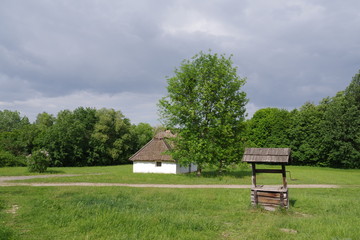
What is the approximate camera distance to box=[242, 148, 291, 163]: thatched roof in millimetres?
11243

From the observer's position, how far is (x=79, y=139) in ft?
171

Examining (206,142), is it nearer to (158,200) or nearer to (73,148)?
(158,200)

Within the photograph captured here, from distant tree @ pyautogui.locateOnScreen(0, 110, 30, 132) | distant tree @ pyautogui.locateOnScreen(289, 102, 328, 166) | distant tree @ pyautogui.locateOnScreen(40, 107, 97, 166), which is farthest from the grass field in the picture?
distant tree @ pyautogui.locateOnScreen(0, 110, 30, 132)

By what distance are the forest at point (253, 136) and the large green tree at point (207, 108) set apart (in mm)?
22682

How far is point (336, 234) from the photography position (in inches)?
278

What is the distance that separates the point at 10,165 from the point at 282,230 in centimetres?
4484

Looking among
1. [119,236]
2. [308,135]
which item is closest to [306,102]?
[308,135]

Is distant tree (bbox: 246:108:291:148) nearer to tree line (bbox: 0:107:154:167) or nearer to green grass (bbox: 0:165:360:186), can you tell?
green grass (bbox: 0:165:360:186)

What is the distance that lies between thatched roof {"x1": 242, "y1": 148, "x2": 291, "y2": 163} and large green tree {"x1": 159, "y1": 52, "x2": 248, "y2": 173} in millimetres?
13202

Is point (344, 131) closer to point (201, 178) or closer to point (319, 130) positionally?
point (319, 130)

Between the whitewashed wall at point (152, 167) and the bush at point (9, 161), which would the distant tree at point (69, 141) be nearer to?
the bush at point (9, 161)

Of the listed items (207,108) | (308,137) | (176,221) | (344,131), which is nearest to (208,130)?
(207,108)

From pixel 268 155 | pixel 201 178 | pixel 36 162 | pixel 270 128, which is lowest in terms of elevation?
pixel 201 178

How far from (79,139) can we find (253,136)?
3989 cm
